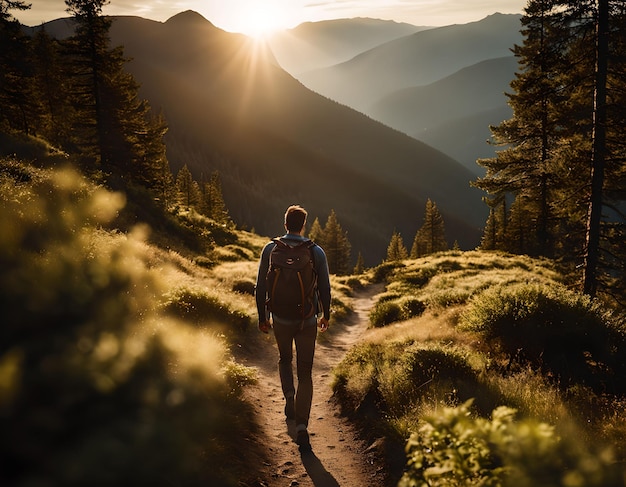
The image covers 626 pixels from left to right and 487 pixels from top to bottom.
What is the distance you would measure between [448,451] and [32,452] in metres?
3.49

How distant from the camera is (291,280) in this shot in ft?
18.6

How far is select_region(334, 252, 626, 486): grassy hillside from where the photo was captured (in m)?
3.18

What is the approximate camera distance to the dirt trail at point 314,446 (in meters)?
5.32

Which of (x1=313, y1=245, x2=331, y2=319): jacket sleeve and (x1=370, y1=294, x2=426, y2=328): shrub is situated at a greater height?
(x1=313, y1=245, x2=331, y2=319): jacket sleeve

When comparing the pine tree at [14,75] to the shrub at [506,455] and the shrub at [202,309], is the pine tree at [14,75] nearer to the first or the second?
the shrub at [202,309]

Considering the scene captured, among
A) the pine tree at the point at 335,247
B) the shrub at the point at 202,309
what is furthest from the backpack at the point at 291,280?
the pine tree at the point at 335,247

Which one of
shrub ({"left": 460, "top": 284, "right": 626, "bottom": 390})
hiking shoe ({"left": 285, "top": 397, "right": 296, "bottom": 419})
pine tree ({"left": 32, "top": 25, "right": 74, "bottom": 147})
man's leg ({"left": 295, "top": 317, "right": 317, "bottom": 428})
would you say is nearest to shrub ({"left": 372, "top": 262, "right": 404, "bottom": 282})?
shrub ({"left": 460, "top": 284, "right": 626, "bottom": 390})

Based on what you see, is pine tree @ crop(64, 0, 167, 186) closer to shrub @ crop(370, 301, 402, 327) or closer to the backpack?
shrub @ crop(370, 301, 402, 327)

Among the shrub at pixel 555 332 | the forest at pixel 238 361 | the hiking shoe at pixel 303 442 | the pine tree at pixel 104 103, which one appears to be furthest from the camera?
the pine tree at pixel 104 103

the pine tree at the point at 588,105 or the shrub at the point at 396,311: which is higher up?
the pine tree at the point at 588,105

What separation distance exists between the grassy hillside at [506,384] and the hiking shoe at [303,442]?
1087 millimetres

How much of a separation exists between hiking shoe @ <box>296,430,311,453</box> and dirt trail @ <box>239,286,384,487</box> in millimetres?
85

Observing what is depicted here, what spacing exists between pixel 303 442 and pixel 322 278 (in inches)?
97.0

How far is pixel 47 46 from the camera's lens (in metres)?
39.4
